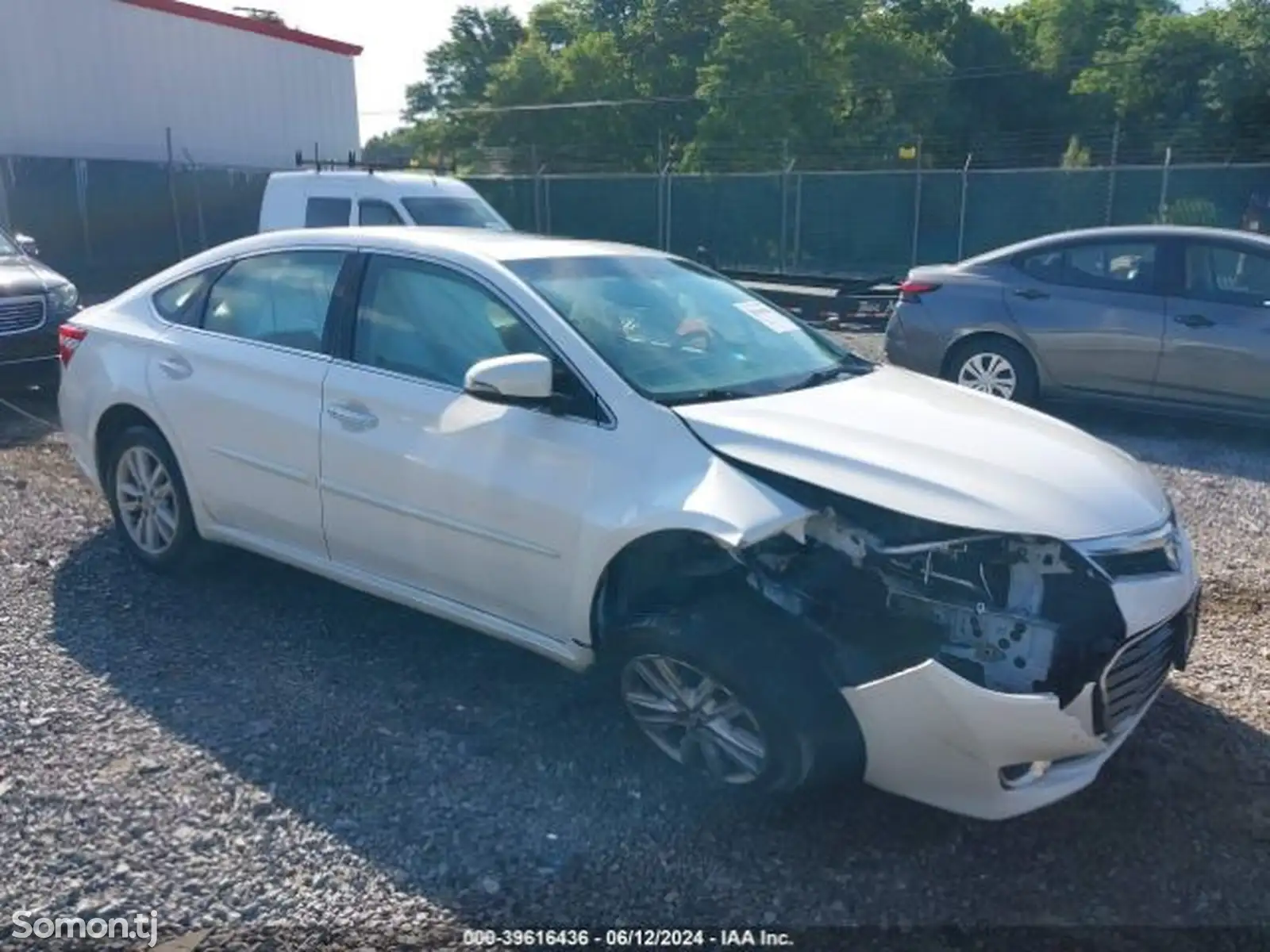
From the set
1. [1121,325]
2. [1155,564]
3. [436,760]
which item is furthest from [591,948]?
[1121,325]

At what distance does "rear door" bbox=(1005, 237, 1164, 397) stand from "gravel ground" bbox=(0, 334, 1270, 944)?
3825 mm

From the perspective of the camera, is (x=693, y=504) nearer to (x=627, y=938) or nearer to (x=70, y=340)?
(x=627, y=938)

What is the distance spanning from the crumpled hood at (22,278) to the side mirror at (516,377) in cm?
701

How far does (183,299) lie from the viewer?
5.30m

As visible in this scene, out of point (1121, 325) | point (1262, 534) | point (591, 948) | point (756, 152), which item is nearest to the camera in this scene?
point (591, 948)

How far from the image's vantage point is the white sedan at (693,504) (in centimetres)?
334

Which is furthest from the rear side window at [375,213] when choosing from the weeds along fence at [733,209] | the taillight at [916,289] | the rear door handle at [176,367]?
the weeds along fence at [733,209]

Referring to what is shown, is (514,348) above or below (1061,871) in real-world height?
above

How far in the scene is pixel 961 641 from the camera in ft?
11.1

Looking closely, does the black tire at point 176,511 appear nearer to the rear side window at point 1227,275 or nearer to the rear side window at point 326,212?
the rear side window at point 1227,275

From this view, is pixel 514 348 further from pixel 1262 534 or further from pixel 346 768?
pixel 1262 534

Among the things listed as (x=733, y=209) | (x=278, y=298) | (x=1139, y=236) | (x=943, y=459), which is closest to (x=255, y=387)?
(x=278, y=298)

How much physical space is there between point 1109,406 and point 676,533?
616 cm

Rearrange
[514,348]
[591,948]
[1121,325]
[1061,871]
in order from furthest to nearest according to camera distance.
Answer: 1. [1121,325]
2. [514,348]
3. [1061,871]
4. [591,948]
